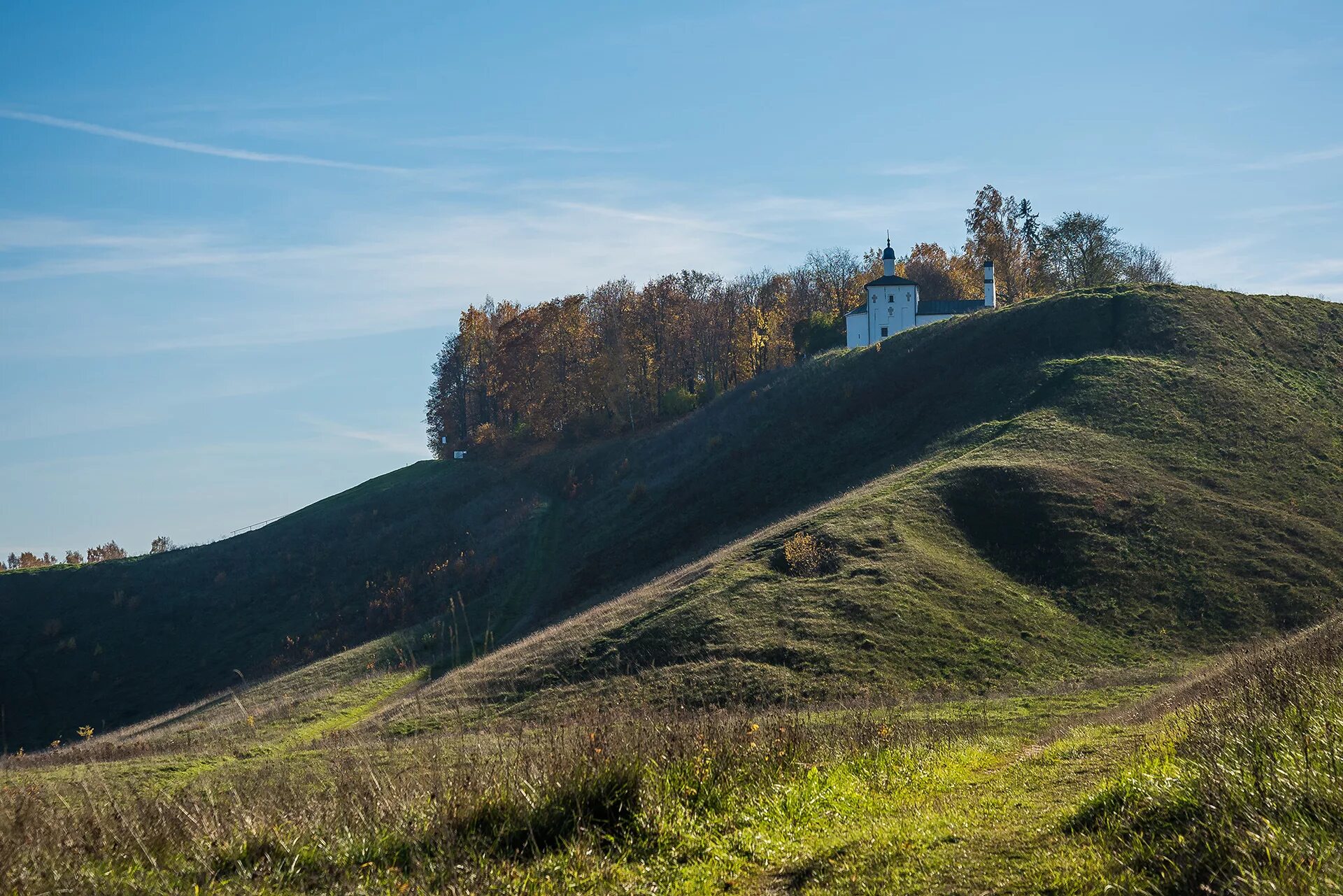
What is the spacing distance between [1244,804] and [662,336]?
284 ft

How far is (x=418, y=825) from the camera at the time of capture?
859 cm

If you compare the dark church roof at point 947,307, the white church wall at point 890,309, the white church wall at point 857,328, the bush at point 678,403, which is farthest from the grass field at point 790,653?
the dark church roof at point 947,307

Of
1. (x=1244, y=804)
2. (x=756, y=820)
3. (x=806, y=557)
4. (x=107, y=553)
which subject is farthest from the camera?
Result: (x=107, y=553)

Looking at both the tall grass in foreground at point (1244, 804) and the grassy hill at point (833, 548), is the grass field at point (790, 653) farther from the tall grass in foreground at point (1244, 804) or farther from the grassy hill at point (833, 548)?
the grassy hill at point (833, 548)

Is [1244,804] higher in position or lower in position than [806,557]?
higher

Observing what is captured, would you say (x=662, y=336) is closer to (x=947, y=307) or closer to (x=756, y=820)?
(x=947, y=307)

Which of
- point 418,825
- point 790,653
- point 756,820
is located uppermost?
point 418,825

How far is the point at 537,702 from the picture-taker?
1095 inches

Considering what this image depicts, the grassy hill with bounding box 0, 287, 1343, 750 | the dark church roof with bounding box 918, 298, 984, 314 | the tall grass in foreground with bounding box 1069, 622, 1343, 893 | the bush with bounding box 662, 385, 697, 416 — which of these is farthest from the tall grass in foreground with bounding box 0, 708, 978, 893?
the dark church roof with bounding box 918, 298, 984, 314

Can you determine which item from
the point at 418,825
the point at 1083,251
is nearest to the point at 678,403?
the point at 1083,251

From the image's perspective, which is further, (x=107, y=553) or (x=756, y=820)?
(x=107, y=553)

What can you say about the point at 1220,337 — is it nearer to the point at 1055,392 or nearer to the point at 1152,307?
the point at 1152,307

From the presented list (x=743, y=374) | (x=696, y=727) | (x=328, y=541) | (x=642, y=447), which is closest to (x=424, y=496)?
(x=328, y=541)

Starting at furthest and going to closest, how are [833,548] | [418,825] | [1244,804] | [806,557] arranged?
[833,548]
[806,557]
[418,825]
[1244,804]
